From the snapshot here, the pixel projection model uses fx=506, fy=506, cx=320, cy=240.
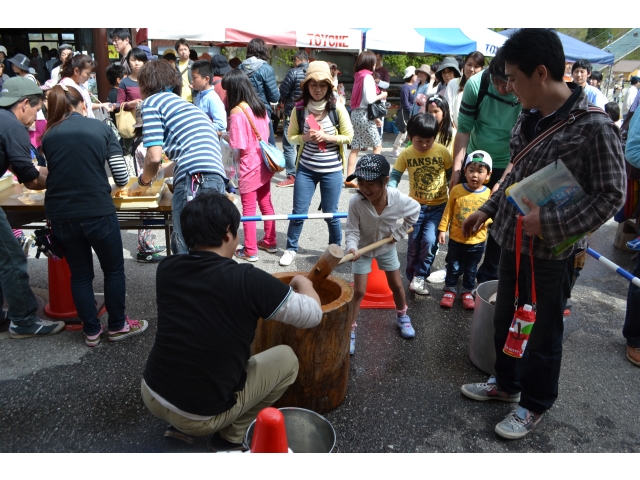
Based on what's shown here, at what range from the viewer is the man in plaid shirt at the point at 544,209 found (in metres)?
2.18

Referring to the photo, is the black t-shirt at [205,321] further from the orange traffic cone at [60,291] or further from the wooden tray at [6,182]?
the wooden tray at [6,182]

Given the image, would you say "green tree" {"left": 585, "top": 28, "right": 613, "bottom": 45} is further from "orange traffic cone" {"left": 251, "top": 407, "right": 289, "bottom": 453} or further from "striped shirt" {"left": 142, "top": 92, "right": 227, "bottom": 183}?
"orange traffic cone" {"left": 251, "top": 407, "right": 289, "bottom": 453}

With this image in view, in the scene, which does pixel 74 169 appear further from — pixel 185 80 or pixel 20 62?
pixel 20 62

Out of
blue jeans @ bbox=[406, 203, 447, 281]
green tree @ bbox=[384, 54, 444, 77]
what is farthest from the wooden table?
green tree @ bbox=[384, 54, 444, 77]

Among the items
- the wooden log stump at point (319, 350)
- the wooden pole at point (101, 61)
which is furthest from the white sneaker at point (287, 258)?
the wooden pole at point (101, 61)

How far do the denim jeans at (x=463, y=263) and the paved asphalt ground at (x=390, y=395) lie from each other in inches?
7.6

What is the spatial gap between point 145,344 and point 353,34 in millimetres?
9066

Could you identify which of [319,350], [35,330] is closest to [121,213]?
[35,330]

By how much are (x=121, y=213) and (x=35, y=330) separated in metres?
1.11

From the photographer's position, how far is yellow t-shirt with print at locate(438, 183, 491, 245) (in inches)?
160

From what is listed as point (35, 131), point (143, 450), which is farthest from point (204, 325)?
point (35, 131)

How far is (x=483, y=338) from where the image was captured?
10.6ft

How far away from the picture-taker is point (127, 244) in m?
5.57

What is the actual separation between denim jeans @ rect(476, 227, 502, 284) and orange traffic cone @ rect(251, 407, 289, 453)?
9.38 ft
